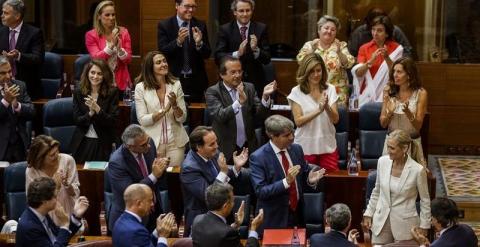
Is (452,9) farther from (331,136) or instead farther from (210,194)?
(210,194)

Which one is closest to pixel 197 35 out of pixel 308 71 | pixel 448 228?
pixel 308 71

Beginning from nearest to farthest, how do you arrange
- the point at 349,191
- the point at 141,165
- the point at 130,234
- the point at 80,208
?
the point at 130,234 < the point at 80,208 < the point at 141,165 < the point at 349,191

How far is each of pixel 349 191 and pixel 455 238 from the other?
1.79m

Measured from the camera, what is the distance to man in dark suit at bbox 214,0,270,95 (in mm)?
10508

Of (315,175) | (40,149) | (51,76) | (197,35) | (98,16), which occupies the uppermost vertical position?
(98,16)

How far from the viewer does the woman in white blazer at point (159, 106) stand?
961cm

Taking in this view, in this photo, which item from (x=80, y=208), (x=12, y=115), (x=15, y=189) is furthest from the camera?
(x=12, y=115)

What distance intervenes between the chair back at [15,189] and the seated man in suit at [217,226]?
1.99 metres

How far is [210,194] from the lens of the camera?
23.8 feet

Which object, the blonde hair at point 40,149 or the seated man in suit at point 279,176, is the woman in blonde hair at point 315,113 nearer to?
the seated man in suit at point 279,176

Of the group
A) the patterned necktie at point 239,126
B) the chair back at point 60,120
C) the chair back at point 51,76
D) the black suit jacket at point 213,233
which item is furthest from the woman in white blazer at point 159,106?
the black suit jacket at point 213,233

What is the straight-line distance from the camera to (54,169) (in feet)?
27.4

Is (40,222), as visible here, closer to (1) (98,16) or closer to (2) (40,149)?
(2) (40,149)

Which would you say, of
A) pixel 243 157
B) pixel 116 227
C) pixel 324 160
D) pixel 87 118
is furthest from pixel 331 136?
pixel 116 227
